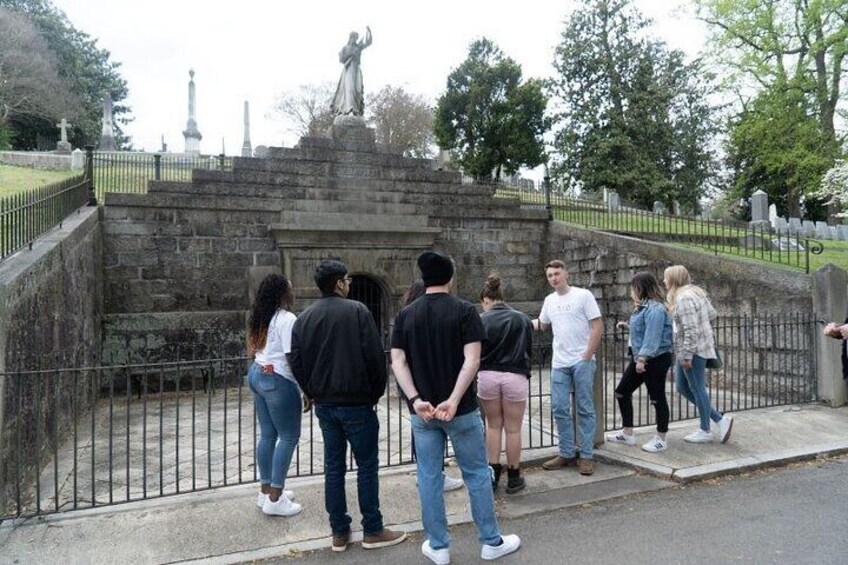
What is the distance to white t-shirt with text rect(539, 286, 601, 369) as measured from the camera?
18.0ft

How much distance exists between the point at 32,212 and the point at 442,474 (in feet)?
20.3

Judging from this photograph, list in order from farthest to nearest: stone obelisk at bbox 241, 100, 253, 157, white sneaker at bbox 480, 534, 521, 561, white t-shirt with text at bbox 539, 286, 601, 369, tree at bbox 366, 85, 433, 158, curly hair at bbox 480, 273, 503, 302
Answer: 1. tree at bbox 366, 85, 433, 158
2. stone obelisk at bbox 241, 100, 253, 157
3. white t-shirt with text at bbox 539, 286, 601, 369
4. curly hair at bbox 480, 273, 503, 302
5. white sneaker at bbox 480, 534, 521, 561

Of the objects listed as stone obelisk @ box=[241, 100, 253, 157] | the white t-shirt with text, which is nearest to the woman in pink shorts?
the white t-shirt with text

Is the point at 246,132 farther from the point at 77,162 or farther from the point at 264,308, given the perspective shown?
the point at 264,308

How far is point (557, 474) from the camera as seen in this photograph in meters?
5.61

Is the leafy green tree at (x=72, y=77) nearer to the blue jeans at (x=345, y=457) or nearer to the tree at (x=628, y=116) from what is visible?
the tree at (x=628, y=116)

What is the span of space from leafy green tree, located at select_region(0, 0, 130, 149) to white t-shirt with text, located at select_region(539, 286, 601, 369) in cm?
4234

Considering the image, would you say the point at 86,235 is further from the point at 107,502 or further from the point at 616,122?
the point at 616,122

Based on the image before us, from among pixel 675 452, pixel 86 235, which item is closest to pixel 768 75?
pixel 675 452

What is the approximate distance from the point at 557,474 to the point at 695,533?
1.50m

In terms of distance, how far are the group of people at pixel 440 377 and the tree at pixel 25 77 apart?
39521 mm

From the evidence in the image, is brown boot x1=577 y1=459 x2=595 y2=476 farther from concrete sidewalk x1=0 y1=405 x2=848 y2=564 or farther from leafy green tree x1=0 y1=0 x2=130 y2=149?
leafy green tree x1=0 y1=0 x2=130 y2=149

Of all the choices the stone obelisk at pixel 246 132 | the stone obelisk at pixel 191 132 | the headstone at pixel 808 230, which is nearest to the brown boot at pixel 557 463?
the headstone at pixel 808 230

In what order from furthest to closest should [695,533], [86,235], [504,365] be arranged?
1. [86,235]
2. [504,365]
3. [695,533]
